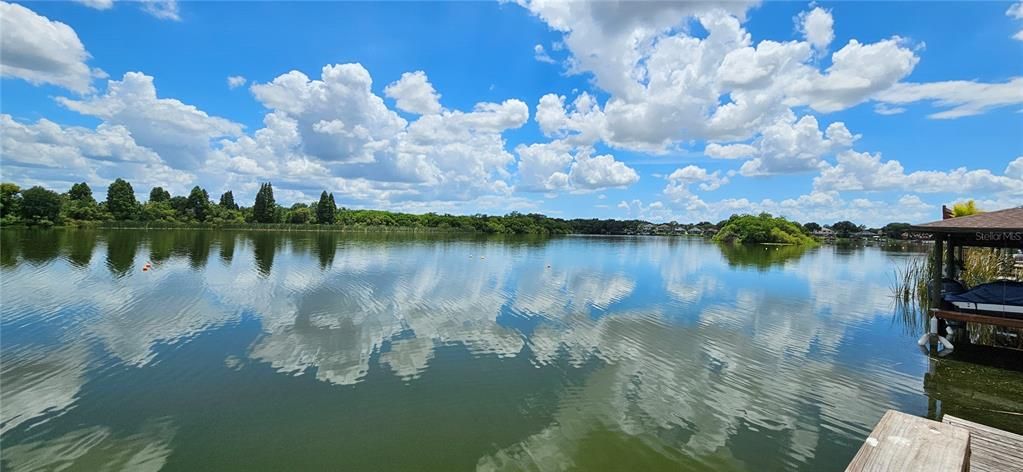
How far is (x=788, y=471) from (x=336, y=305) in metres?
14.4

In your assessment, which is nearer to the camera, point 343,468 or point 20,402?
point 343,468

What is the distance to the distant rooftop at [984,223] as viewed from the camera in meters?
9.99

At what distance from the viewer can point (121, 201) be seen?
8812 cm

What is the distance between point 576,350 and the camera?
1151 cm

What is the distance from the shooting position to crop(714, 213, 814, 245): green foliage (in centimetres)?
10019

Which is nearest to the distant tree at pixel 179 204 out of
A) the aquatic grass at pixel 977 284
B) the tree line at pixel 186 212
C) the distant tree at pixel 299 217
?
the tree line at pixel 186 212

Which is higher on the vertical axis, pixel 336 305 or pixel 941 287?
pixel 941 287

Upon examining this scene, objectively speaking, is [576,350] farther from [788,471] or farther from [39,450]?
[39,450]

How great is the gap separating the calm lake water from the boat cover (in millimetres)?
1524

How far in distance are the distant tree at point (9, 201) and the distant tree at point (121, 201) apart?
17.2 m

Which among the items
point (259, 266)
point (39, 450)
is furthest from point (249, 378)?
point (259, 266)

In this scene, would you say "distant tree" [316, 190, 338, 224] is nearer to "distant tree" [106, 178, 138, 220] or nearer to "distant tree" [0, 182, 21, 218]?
"distant tree" [106, 178, 138, 220]

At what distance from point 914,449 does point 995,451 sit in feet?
6.43

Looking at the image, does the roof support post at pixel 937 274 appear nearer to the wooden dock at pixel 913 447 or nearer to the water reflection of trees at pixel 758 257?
the wooden dock at pixel 913 447
